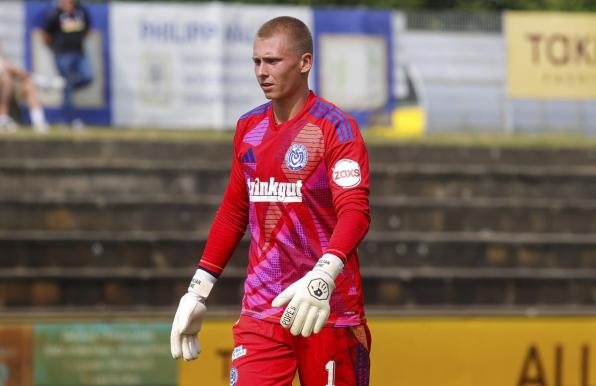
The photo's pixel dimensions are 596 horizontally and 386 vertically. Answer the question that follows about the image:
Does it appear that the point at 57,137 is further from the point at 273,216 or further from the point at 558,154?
the point at 273,216

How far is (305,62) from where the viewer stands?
16.9 feet

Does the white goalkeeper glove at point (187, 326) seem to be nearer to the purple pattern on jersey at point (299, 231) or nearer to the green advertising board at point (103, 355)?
the purple pattern on jersey at point (299, 231)

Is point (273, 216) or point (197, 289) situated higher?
point (273, 216)

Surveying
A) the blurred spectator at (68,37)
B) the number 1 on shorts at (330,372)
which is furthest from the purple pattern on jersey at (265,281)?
the blurred spectator at (68,37)

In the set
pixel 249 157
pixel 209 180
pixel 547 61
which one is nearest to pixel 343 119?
pixel 249 157

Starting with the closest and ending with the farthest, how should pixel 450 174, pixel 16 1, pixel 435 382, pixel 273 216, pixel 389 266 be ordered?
pixel 273 216
pixel 435 382
pixel 389 266
pixel 450 174
pixel 16 1

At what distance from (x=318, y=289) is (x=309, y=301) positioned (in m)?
0.06

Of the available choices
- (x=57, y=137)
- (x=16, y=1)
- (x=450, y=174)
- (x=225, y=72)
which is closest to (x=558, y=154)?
(x=450, y=174)

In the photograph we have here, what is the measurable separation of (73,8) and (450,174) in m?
5.24

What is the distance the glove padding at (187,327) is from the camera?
528 cm

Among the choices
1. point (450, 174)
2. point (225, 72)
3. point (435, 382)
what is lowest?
point (435, 382)

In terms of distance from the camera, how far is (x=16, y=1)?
16.1 m

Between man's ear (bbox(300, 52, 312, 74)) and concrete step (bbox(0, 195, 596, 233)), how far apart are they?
886 centimetres

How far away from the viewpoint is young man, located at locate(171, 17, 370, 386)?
510 cm
